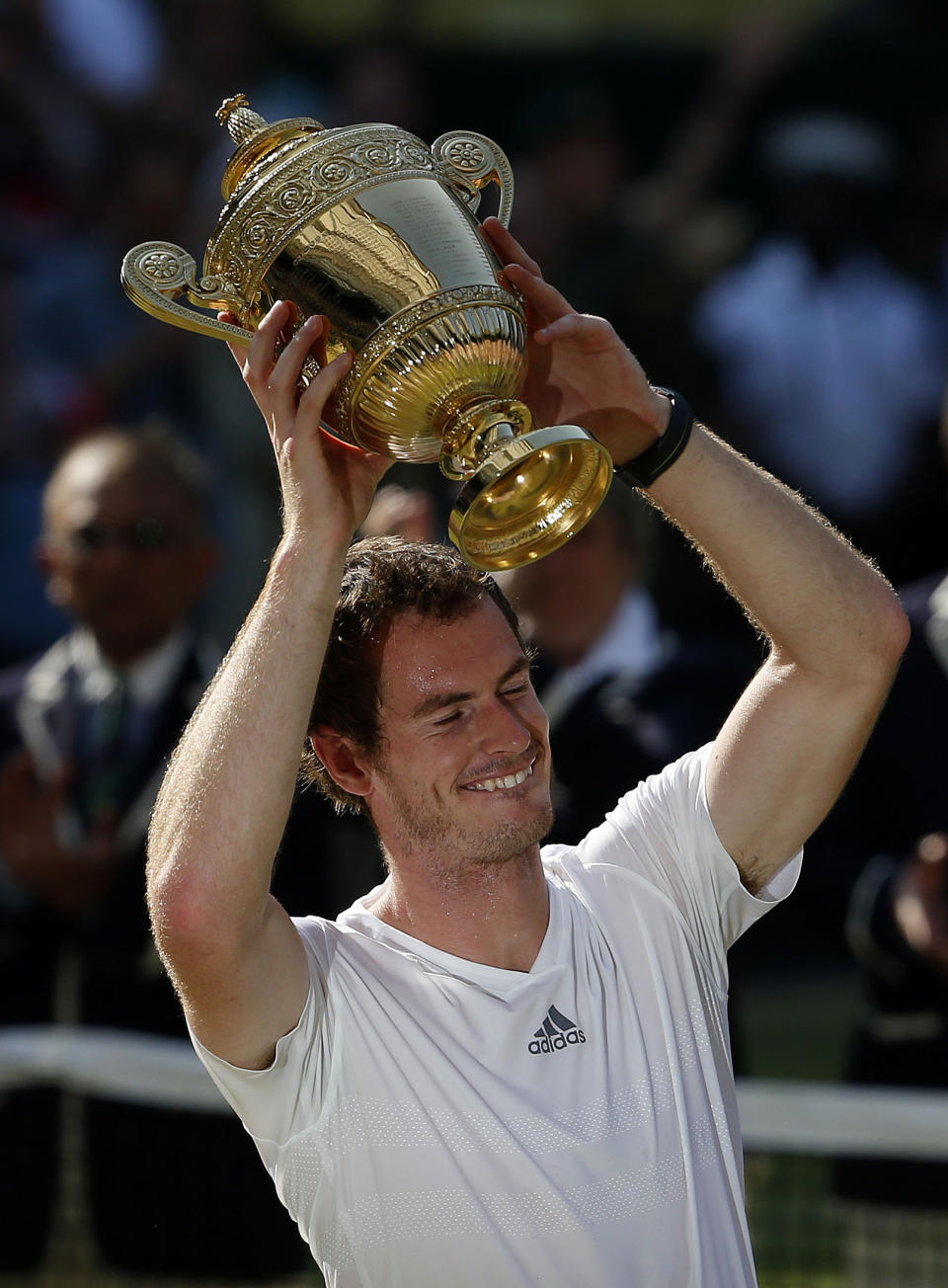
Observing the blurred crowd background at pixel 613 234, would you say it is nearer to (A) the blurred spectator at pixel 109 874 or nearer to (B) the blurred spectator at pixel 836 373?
(B) the blurred spectator at pixel 836 373

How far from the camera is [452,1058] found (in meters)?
3.07

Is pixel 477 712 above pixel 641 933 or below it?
above

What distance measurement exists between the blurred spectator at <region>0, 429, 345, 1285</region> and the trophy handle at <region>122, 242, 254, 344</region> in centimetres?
281

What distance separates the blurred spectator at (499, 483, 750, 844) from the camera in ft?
17.3

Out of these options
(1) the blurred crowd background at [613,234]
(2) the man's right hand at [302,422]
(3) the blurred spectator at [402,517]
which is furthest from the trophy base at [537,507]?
(1) the blurred crowd background at [613,234]

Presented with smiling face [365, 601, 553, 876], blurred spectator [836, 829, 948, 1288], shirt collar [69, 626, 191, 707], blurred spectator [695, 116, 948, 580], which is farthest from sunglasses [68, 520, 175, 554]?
blurred spectator [695, 116, 948, 580]

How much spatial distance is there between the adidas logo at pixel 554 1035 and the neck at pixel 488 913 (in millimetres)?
119

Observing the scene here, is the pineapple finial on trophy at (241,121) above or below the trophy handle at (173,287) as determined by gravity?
above

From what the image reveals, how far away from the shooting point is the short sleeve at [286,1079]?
2.99m

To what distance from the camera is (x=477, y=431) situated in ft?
9.21

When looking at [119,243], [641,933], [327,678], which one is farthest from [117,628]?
[119,243]

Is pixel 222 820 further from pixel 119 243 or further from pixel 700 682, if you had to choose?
pixel 119 243

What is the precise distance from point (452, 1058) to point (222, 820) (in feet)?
1.96

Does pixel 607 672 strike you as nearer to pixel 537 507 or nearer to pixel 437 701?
pixel 437 701
